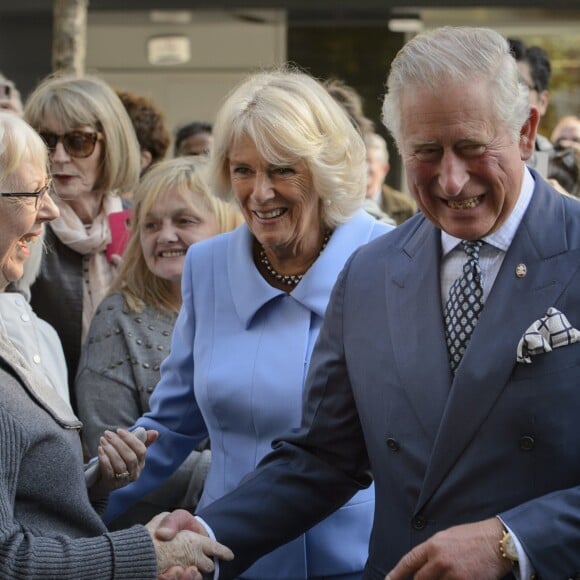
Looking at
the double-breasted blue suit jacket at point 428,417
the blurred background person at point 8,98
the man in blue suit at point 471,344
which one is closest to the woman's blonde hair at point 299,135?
the double-breasted blue suit jacket at point 428,417

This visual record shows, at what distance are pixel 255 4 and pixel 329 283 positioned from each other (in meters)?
8.85

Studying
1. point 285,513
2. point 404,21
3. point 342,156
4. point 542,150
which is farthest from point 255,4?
point 285,513

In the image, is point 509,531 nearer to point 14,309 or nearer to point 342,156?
point 342,156

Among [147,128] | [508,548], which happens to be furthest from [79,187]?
[508,548]

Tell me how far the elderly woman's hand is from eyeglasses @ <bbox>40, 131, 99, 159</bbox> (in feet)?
6.71

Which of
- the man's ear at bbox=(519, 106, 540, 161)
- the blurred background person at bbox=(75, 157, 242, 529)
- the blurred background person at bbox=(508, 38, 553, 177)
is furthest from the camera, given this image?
the blurred background person at bbox=(508, 38, 553, 177)

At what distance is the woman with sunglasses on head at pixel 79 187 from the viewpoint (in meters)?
5.07

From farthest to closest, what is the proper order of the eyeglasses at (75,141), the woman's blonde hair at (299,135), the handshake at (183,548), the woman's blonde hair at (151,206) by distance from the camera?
the eyeglasses at (75,141)
the woman's blonde hair at (151,206)
the woman's blonde hair at (299,135)
the handshake at (183,548)

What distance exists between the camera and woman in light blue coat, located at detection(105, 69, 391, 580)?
12.2 feet

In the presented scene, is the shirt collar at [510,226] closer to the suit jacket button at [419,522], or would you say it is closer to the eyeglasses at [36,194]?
the suit jacket button at [419,522]

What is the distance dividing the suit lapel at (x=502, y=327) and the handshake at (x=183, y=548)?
684 millimetres

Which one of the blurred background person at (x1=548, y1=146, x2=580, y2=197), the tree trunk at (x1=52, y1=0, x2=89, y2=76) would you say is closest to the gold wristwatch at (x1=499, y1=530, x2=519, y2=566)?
the blurred background person at (x1=548, y1=146, x2=580, y2=197)

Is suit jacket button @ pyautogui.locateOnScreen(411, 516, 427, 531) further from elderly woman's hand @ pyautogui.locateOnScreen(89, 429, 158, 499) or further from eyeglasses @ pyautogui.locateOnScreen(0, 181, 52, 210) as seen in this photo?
eyeglasses @ pyautogui.locateOnScreen(0, 181, 52, 210)

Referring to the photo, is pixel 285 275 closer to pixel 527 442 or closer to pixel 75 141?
pixel 527 442
